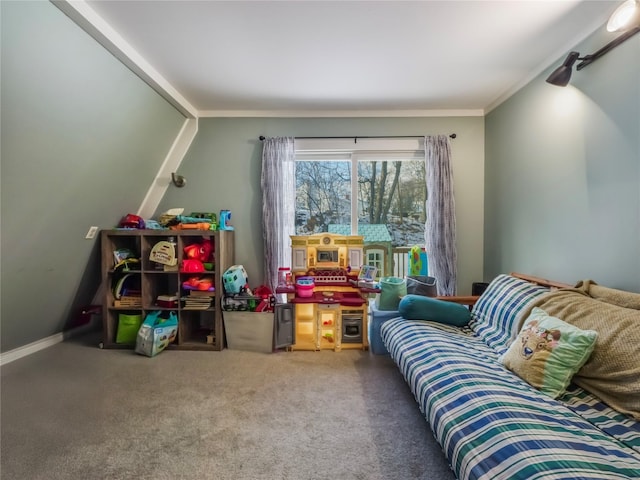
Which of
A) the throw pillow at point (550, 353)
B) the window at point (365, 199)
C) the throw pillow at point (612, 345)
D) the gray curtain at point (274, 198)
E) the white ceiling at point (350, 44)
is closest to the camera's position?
the throw pillow at point (612, 345)

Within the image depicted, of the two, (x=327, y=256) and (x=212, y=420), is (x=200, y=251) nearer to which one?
(x=327, y=256)

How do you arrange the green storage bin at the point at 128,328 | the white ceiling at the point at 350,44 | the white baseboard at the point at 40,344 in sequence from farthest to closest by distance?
the green storage bin at the point at 128,328
the white baseboard at the point at 40,344
the white ceiling at the point at 350,44

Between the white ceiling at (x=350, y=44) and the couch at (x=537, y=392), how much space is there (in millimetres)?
1629

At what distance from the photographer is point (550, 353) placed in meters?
1.44

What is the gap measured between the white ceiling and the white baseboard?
2581mm

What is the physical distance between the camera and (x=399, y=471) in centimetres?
138

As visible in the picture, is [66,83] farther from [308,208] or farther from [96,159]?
[308,208]

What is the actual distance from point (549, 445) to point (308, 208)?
9.18 feet

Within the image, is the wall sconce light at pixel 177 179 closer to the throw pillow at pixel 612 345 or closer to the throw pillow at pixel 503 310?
the throw pillow at pixel 503 310

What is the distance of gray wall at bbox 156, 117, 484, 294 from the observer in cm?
326

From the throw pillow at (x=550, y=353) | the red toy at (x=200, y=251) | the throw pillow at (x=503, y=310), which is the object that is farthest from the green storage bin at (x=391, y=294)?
the red toy at (x=200, y=251)

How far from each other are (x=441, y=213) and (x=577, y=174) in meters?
1.25

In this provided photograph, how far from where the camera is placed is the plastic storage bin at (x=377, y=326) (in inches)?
101

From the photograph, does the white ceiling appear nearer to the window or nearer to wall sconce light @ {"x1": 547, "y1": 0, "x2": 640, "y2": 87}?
wall sconce light @ {"x1": 547, "y1": 0, "x2": 640, "y2": 87}
